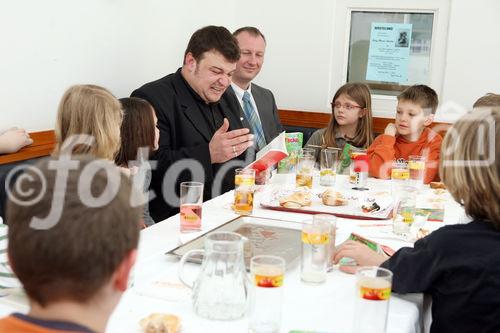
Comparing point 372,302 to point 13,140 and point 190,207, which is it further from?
point 13,140

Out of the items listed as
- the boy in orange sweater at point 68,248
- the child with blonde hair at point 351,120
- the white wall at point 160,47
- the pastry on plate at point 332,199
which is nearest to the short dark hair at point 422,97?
the child with blonde hair at point 351,120

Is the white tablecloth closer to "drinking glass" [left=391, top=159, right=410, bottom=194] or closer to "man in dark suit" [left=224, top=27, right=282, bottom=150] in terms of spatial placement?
"drinking glass" [left=391, top=159, right=410, bottom=194]

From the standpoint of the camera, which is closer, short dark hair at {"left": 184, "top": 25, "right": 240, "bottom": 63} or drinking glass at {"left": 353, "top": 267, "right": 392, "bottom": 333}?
drinking glass at {"left": 353, "top": 267, "right": 392, "bottom": 333}

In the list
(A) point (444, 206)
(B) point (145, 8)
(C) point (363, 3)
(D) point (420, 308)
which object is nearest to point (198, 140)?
(B) point (145, 8)

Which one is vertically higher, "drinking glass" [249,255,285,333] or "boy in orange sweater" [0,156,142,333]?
"boy in orange sweater" [0,156,142,333]

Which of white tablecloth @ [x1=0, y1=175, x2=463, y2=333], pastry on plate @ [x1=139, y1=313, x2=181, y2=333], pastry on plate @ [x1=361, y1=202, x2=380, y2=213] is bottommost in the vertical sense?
white tablecloth @ [x1=0, y1=175, x2=463, y2=333]

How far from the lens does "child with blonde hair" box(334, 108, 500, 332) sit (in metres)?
1.34

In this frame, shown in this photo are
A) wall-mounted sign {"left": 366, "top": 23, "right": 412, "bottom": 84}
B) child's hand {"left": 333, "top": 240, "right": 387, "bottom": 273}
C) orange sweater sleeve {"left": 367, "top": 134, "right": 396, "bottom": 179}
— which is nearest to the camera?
child's hand {"left": 333, "top": 240, "right": 387, "bottom": 273}

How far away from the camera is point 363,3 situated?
4.27 m

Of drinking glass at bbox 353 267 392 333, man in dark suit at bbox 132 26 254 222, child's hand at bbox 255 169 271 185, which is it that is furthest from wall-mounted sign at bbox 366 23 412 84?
drinking glass at bbox 353 267 392 333

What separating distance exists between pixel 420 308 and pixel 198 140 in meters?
1.73

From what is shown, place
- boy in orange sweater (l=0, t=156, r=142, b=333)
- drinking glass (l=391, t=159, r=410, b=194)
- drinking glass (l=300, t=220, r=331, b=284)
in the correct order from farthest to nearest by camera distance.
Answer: drinking glass (l=391, t=159, r=410, b=194)
drinking glass (l=300, t=220, r=331, b=284)
boy in orange sweater (l=0, t=156, r=142, b=333)

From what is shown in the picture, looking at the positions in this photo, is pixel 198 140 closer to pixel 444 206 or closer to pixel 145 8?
pixel 145 8

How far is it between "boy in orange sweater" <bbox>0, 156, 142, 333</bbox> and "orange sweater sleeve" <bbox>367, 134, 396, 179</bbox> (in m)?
2.36
